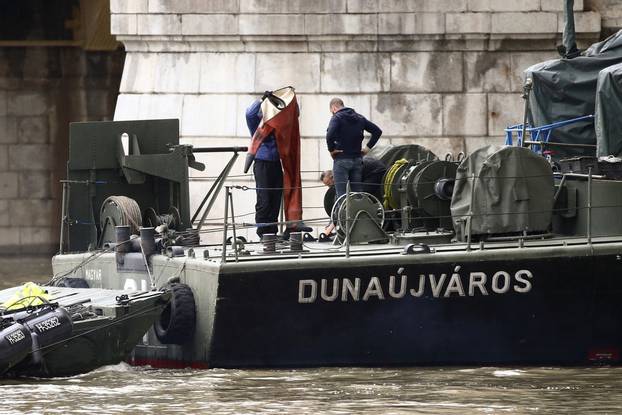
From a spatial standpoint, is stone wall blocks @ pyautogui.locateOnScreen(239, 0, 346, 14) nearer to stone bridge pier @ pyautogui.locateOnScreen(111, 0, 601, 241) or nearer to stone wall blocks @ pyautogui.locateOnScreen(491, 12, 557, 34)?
stone bridge pier @ pyautogui.locateOnScreen(111, 0, 601, 241)

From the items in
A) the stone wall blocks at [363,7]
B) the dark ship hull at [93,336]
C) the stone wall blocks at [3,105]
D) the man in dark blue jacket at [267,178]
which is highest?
the stone wall blocks at [363,7]

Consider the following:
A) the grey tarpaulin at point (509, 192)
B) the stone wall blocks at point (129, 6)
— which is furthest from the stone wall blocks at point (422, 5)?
the grey tarpaulin at point (509, 192)

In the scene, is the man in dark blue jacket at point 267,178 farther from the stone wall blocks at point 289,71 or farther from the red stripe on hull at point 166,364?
the stone wall blocks at point 289,71

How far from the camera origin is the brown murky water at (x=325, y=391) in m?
12.4

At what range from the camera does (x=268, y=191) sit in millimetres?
16750

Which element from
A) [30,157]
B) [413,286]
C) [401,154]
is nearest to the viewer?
[413,286]

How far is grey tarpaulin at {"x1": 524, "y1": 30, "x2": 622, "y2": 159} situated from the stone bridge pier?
19.4ft

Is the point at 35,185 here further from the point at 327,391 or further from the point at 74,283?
the point at 327,391

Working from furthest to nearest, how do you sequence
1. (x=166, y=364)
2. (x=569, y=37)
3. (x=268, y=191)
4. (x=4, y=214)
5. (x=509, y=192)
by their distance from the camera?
(x=4, y=214) < (x=569, y=37) < (x=268, y=191) < (x=166, y=364) < (x=509, y=192)

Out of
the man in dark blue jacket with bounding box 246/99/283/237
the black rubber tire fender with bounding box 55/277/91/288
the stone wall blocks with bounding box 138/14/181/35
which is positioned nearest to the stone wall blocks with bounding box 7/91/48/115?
the stone wall blocks with bounding box 138/14/181/35

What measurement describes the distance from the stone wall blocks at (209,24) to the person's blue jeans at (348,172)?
6417 mm

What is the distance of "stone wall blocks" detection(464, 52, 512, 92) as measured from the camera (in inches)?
886

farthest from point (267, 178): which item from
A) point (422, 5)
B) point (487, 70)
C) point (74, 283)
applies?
point (487, 70)

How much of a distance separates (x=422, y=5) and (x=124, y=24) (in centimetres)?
390
